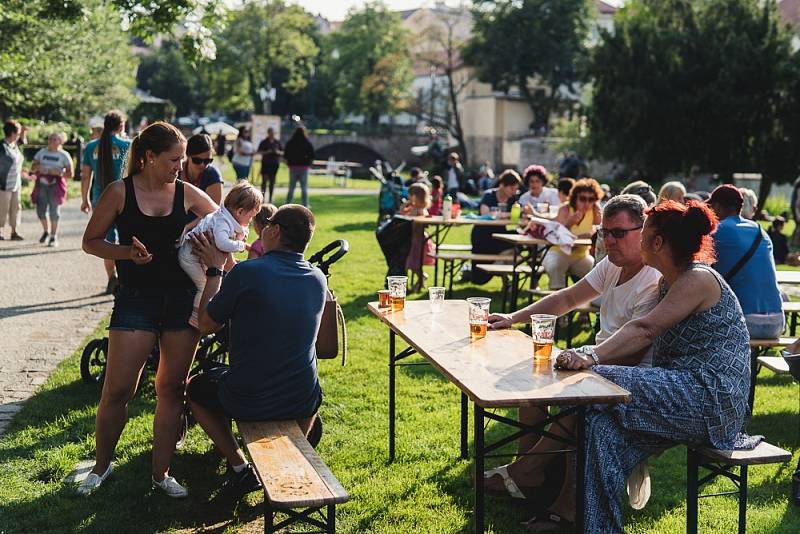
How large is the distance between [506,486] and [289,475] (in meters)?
1.67

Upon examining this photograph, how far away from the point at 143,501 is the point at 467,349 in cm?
189

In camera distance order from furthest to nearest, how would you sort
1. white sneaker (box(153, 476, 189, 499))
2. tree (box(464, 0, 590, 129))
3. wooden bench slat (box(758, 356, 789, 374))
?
tree (box(464, 0, 590, 129)) < wooden bench slat (box(758, 356, 789, 374)) < white sneaker (box(153, 476, 189, 499))

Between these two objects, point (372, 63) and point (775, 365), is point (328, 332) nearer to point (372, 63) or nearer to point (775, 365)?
point (775, 365)

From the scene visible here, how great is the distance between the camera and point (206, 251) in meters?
4.73

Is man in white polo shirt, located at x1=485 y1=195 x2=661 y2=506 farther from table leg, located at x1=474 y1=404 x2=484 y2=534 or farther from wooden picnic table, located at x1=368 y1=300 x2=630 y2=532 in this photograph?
table leg, located at x1=474 y1=404 x2=484 y2=534

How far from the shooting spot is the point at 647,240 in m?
4.22

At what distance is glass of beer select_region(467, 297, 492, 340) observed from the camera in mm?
4645

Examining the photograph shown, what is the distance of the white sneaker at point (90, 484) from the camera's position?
16.2 feet

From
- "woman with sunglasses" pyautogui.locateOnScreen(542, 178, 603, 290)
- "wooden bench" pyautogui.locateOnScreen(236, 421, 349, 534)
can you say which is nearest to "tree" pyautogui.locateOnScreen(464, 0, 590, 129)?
"woman with sunglasses" pyautogui.locateOnScreen(542, 178, 603, 290)

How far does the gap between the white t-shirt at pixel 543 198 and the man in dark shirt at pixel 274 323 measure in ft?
24.7

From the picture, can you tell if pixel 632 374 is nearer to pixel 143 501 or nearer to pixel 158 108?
pixel 143 501

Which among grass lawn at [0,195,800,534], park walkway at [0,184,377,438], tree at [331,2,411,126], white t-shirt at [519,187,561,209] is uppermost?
tree at [331,2,411,126]

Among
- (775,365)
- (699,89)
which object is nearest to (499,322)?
(775,365)

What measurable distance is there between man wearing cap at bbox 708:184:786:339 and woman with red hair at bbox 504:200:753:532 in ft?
7.11
